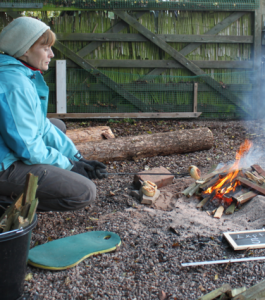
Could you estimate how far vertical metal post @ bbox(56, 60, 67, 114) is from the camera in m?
7.45

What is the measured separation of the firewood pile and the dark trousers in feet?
4.17

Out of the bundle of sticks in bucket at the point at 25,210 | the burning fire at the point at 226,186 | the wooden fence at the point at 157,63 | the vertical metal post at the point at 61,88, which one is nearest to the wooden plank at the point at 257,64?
the wooden fence at the point at 157,63

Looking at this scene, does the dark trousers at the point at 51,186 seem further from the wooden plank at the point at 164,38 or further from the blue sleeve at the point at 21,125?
the wooden plank at the point at 164,38

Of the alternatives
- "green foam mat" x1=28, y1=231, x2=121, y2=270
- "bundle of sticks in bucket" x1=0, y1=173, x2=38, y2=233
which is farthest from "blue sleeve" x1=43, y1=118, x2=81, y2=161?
"bundle of sticks in bucket" x1=0, y1=173, x2=38, y2=233

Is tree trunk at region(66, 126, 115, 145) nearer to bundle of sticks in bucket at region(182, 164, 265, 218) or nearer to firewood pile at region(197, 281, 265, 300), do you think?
bundle of sticks in bucket at region(182, 164, 265, 218)

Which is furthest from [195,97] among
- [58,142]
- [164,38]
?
[58,142]

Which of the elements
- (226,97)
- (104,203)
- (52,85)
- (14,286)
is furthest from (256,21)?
(14,286)

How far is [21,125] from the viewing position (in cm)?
222

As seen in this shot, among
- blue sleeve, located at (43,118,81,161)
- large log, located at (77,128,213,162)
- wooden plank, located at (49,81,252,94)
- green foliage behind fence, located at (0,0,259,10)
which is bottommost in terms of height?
large log, located at (77,128,213,162)

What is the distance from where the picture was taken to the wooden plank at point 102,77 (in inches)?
295

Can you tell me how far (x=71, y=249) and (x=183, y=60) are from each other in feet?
21.1

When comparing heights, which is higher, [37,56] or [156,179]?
[37,56]

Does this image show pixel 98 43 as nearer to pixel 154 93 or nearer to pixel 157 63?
pixel 157 63

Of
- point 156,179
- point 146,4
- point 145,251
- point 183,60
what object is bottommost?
point 145,251
